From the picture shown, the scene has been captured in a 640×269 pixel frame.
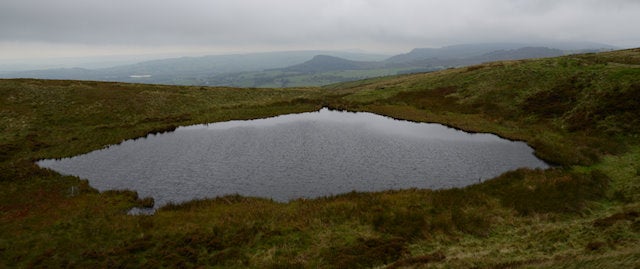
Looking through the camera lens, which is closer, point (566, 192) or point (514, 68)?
point (566, 192)

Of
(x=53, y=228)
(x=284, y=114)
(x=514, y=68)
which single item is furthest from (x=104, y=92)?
(x=514, y=68)

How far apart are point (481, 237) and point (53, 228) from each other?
93.7 feet

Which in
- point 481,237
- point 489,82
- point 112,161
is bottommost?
point 481,237

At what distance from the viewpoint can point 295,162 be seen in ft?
122

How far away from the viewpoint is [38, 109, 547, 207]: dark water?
30953mm

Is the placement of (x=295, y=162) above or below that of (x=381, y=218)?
above

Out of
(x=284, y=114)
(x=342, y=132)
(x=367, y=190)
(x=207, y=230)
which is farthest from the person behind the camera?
(x=284, y=114)

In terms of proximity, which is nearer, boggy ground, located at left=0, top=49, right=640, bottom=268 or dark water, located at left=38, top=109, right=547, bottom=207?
boggy ground, located at left=0, top=49, right=640, bottom=268

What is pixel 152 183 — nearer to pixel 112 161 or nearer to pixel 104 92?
pixel 112 161

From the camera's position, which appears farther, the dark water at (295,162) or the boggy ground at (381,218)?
the dark water at (295,162)

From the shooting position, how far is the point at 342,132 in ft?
166

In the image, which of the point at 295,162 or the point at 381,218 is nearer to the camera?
the point at 381,218

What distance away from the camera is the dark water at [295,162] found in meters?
31.0

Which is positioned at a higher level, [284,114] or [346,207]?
[284,114]
